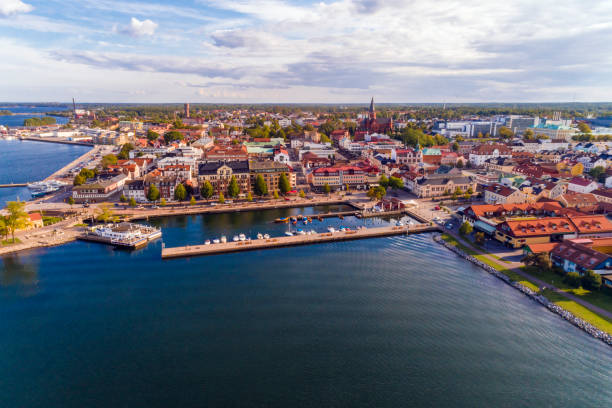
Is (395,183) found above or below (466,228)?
above

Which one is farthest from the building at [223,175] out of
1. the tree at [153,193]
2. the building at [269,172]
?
the tree at [153,193]

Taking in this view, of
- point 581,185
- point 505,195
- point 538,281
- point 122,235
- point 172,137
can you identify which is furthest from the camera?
point 172,137

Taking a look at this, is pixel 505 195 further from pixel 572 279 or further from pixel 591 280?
pixel 591 280

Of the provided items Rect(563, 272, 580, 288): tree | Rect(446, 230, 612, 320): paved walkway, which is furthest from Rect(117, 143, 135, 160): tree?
Rect(563, 272, 580, 288): tree

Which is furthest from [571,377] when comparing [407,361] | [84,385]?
[84,385]

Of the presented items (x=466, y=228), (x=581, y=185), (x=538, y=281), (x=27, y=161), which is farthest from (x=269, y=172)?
(x=27, y=161)

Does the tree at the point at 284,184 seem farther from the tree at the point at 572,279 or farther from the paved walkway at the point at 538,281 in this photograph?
the tree at the point at 572,279
